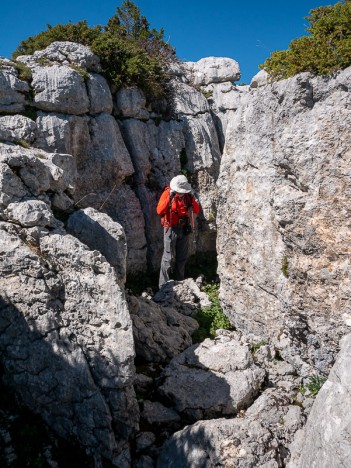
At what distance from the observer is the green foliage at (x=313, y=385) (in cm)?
802

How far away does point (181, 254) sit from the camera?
13539mm

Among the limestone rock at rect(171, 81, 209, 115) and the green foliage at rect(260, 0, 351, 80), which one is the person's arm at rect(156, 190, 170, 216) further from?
the green foliage at rect(260, 0, 351, 80)

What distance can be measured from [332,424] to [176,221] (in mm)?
8561

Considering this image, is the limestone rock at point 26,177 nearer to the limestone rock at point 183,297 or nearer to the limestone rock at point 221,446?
the limestone rock at point 183,297

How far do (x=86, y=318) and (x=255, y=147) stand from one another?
5.90 meters

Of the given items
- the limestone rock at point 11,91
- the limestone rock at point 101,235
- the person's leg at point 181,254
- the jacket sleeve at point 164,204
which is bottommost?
the person's leg at point 181,254

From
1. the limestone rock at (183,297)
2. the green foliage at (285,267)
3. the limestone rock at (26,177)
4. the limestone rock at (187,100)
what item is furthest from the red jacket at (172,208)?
Result: the green foliage at (285,267)

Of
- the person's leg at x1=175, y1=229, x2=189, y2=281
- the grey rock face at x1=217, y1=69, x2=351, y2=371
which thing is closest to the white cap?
the person's leg at x1=175, y1=229, x2=189, y2=281

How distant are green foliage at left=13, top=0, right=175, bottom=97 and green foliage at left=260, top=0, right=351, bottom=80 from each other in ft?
21.3

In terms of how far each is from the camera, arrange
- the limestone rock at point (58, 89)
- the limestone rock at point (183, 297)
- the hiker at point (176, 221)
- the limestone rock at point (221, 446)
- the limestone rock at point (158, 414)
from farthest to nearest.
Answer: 1. the hiker at point (176, 221)
2. the limestone rock at point (58, 89)
3. the limestone rock at point (183, 297)
4. the limestone rock at point (158, 414)
5. the limestone rock at point (221, 446)

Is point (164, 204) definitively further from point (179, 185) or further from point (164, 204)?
point (179, 185)

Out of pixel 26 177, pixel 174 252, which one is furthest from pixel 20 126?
pixel 174 252

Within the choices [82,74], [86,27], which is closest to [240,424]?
[82,74]

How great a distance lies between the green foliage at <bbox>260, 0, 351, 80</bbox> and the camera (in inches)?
316
